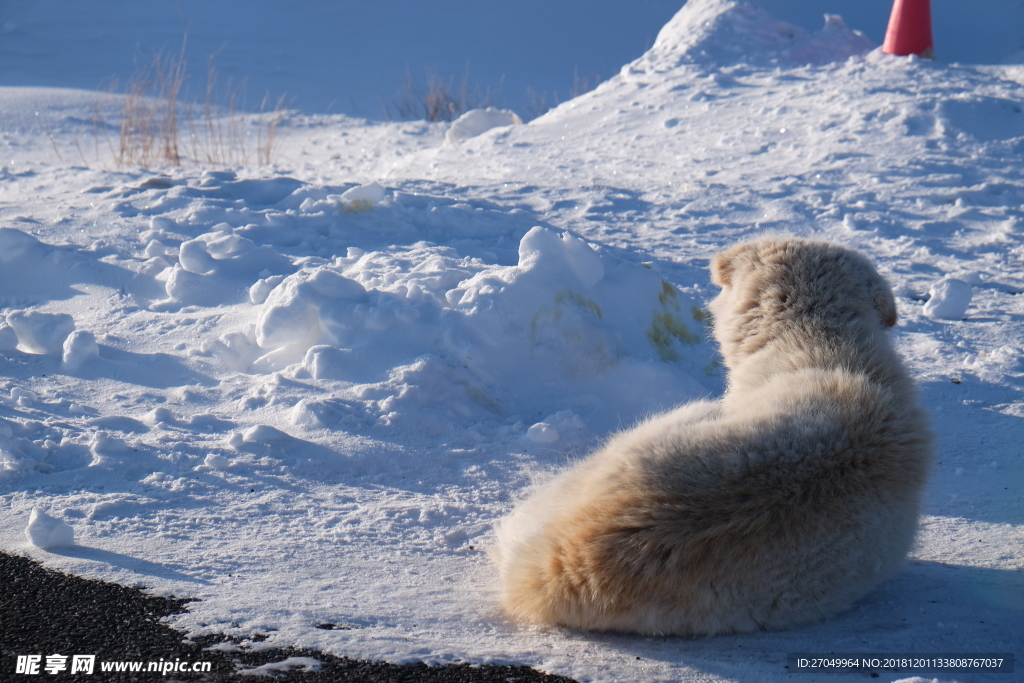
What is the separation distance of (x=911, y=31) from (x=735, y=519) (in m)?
8.93

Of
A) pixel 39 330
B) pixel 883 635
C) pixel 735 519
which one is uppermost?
pixel 39 330

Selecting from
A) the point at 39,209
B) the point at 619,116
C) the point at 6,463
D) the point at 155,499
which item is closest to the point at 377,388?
the point at 155,499

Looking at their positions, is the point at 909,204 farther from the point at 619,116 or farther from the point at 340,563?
the point at 340,563

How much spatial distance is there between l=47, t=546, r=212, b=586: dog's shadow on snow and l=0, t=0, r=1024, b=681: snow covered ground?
0.01 meters

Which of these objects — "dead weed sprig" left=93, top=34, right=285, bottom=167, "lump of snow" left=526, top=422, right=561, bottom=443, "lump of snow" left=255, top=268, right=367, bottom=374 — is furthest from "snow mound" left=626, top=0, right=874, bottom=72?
"lump of snow" left=526, top=422, right=561, bottom=443

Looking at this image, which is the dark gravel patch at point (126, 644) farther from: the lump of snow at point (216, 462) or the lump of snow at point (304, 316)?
the lump of snow at point (304, 316)

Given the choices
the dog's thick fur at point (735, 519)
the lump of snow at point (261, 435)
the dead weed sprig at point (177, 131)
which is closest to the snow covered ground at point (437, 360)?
the lump of snow at point (261, 435)

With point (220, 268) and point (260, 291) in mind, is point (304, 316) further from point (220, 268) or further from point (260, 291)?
point (220, 268)

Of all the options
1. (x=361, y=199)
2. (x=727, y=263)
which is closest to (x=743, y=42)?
(x=361, y=199)

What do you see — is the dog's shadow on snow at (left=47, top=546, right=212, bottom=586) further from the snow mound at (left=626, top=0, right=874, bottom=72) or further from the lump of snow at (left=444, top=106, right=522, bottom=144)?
the snow mound at (left=626, top=0, right=874, bottom=72)

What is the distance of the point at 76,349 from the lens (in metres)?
4.04

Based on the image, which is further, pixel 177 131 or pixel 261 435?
pixel 177 131

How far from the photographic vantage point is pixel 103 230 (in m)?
5.45

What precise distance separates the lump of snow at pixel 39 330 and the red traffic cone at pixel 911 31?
8831 millimetres
